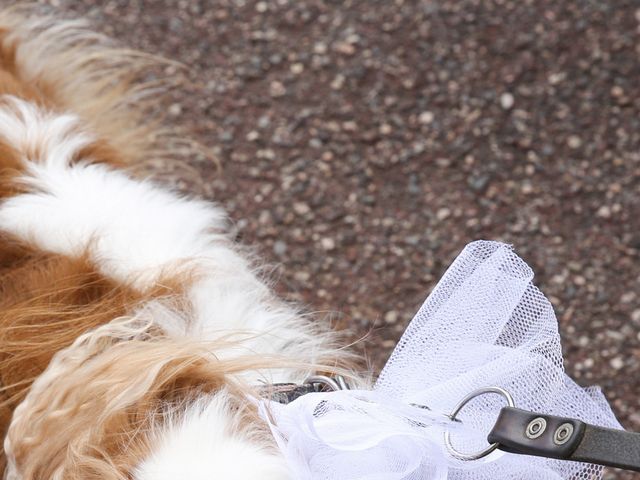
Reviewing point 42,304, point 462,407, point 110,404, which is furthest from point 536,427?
point 42,304

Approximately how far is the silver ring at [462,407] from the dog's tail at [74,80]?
2.91 ft

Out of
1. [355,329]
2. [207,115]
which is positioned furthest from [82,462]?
[207,115]

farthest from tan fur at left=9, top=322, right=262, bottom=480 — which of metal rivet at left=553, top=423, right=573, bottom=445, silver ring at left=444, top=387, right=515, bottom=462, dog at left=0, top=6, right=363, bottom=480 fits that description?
metal rivet at left=553, top=423, right=573, bottom=445

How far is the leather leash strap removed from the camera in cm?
79

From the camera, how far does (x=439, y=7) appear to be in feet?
8.96

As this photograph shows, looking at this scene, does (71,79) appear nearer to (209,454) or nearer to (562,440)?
(209,454)

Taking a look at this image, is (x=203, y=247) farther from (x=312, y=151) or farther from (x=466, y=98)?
(x=466, y=98)

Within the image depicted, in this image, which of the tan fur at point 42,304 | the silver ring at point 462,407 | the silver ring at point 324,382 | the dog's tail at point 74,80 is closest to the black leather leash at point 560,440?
the silver ring at point 462,407

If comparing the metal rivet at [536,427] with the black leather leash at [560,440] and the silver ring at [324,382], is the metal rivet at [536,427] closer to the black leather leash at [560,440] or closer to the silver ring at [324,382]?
the black leather leash at [560,440]

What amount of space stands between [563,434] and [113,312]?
645 millimetres

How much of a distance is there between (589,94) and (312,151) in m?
0.79

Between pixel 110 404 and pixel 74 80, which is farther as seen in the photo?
pixel 74 80

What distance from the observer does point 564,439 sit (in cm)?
81

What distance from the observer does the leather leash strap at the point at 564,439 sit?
79 centimetres
